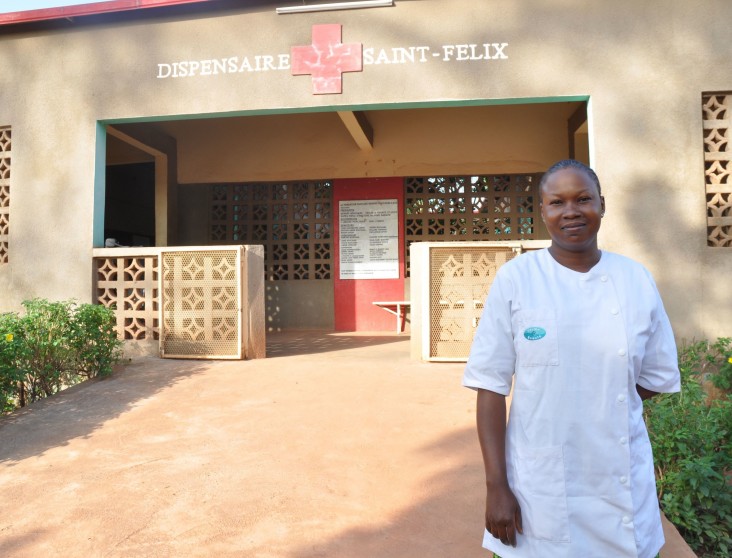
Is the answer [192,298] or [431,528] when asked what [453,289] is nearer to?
[192,298]

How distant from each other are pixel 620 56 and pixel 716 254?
2120mm

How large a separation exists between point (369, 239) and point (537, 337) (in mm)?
8229

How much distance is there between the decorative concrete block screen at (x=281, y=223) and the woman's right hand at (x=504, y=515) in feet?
27.6

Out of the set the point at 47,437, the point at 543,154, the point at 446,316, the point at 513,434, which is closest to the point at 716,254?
the point at 446,316

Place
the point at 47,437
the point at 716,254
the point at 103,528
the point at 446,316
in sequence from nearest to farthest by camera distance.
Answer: the point at 103,528
the point at 47,437
the point at 716,254
the point at 446,316

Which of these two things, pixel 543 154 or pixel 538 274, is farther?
pixel 543 154

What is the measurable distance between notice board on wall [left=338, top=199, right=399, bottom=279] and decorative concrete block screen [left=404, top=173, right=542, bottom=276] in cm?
27

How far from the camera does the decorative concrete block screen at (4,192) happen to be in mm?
6410

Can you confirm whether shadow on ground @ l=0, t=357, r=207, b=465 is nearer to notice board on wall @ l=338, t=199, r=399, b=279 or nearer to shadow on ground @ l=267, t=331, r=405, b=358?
shadow on ground @ l=267, t=331, r=405, b=358

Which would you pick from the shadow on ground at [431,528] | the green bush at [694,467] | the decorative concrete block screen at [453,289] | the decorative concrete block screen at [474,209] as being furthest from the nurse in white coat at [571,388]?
the decorative concrete block screen at [474,209]

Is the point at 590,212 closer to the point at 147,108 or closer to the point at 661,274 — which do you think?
the point at 661,274

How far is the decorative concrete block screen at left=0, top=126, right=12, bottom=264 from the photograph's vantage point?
6410 millimetres

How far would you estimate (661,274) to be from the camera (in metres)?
5.20

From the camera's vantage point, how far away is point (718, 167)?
5.20 meters
